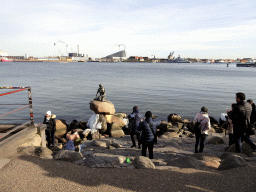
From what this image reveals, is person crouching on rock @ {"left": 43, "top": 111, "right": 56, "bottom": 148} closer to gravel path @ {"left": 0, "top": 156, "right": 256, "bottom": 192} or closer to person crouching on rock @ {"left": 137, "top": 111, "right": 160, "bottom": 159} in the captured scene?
gravel path @ {"left": 0, "top": 156, "right": 256, "bottom": 192}

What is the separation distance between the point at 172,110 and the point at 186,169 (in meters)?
17.9

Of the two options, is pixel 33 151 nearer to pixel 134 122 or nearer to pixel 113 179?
pixel 113 179

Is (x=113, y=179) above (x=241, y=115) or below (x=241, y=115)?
below

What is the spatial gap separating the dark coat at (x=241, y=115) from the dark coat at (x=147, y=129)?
110 inches

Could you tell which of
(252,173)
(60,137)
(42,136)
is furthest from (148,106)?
(252,173)

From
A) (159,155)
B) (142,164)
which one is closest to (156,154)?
(159,155)

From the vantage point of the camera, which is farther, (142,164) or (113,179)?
(142,164)

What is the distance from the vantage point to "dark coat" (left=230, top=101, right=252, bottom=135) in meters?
6.68

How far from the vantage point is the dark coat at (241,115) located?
263 inches

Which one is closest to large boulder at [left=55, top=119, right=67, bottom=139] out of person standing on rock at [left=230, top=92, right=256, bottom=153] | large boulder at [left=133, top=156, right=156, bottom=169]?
large boulder at [left=133, top=156, right=156, bottom=169]

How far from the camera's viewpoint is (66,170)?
5570mm

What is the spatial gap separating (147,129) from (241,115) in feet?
10.7

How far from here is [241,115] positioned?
6.71 metres

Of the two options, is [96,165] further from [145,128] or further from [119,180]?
[145,128]
